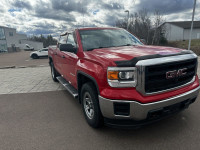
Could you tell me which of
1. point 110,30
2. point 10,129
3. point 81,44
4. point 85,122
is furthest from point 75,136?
point 110,30

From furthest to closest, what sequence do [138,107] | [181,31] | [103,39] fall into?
[181,31]
[103,39]
[138,107]

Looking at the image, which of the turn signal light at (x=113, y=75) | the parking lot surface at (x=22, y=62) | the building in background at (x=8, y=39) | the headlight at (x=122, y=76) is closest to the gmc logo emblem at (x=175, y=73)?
the headlight at (x=122, y=76)

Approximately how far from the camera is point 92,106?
2.71m

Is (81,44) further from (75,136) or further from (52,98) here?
(52,98)

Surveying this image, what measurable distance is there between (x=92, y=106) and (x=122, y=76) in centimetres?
92

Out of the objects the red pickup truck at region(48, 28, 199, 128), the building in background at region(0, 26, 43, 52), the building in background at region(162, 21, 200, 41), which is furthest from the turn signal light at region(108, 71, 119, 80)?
the building in background at region(0, 26, 43, 52)

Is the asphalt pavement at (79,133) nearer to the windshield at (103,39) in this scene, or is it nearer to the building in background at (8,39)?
the windshield at (103,39)

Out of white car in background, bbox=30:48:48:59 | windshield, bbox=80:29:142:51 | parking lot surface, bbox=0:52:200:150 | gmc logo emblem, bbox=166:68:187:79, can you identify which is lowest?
parking lot surface, bbox=0:52:200:150

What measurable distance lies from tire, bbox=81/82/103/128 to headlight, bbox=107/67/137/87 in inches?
21.0

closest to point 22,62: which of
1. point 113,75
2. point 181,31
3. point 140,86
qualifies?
point 113,75

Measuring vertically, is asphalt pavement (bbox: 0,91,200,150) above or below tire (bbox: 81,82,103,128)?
below

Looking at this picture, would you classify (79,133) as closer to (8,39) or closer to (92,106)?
(92,106)

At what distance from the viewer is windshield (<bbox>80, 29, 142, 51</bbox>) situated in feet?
10.8

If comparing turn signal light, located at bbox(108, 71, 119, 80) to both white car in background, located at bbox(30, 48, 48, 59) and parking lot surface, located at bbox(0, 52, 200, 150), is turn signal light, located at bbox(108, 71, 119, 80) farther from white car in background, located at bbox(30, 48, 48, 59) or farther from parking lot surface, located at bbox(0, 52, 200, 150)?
white car in background, located at bbox(30, 48, 48, 59)
